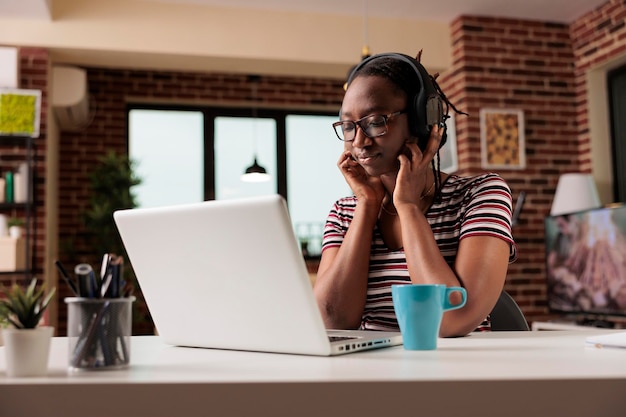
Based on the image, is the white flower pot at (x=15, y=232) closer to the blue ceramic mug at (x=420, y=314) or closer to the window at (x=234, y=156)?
the window at (x=234, y=156)

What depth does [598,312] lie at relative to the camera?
4430mm

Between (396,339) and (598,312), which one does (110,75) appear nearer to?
(598,312)

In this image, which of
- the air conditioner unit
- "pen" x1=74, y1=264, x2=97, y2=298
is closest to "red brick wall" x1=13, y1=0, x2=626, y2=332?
the air conditioner unit

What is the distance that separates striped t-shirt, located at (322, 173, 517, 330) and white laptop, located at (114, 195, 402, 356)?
1.37 feet

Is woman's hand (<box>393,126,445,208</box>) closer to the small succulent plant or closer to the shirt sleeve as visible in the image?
the shirt sleeve

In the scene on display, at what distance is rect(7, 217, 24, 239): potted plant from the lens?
474 cm

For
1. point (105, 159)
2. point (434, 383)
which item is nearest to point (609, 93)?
point (105, 159)

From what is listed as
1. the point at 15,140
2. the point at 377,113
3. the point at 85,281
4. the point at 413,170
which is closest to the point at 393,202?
the point at 413,170

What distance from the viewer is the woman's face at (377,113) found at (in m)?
1.59

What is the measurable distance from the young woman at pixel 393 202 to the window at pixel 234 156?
498 centimetres

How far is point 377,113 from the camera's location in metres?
1.59

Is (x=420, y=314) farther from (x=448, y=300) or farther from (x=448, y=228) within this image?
(x=448, y=228)

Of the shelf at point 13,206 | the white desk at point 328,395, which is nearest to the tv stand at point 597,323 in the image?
the shelf at point 13,206

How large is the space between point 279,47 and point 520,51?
1826mm
